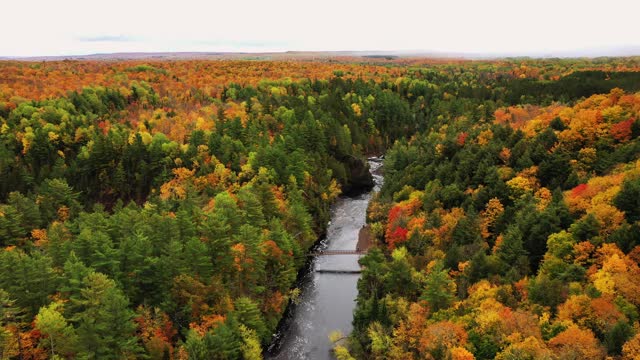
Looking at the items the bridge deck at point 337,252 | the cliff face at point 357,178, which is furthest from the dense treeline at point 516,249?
the cliff face at point 357,178

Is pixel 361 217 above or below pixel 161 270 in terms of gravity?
below

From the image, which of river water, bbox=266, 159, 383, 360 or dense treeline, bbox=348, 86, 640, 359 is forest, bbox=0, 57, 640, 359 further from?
river water, bbox=266, 159, 383, 360

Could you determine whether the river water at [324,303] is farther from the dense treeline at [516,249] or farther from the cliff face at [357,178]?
the cliff face at [357,178]

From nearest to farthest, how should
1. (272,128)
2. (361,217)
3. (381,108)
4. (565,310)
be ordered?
(565,310) → (361,217) → (272,128) → (381,108)

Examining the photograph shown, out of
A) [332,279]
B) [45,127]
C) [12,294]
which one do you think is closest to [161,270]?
[12,294]

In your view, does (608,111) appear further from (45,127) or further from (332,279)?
(45,127)

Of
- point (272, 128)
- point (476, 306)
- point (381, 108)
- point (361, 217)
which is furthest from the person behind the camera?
point (381, 108)

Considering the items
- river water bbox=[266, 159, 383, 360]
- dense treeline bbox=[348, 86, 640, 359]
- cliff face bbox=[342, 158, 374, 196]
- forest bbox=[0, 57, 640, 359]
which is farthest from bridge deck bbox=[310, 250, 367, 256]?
cliff face bbox=[342, 158, 374, 196]

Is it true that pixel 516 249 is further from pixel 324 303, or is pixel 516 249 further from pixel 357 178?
pixel 357 178
